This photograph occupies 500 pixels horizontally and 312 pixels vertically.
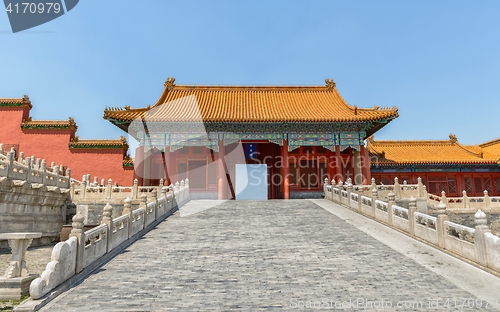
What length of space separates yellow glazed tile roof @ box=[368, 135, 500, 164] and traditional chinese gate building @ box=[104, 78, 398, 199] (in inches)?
162

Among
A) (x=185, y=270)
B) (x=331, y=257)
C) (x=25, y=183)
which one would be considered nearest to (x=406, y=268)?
(x=331, y=257)

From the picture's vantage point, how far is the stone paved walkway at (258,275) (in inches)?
191

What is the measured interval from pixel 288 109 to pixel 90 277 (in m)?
16.9

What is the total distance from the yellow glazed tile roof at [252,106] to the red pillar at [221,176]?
1859mm

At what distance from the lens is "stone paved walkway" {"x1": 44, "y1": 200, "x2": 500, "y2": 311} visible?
4852 millimetres

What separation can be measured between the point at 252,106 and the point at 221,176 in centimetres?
620

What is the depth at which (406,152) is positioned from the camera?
2377 cm

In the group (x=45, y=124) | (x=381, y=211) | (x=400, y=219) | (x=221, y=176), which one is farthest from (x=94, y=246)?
(x=45, y=124)

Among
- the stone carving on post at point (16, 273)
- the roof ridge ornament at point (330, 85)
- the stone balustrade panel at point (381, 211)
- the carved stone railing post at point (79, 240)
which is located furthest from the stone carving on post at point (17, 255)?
the roof ridge ornament at point (330, 85)

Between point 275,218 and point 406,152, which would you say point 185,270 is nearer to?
point 275,218

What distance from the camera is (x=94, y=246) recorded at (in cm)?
677

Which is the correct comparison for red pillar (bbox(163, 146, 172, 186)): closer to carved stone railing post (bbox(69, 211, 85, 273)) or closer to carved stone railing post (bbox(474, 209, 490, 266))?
carved stone railing post (bbox(69, 211, 85, 273))

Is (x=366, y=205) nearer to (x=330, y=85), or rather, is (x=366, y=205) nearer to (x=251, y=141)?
(x=251, y=141)

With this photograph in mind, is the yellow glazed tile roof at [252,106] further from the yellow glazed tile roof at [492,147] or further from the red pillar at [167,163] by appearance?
the yellow glazed tile roof at [492,147]
